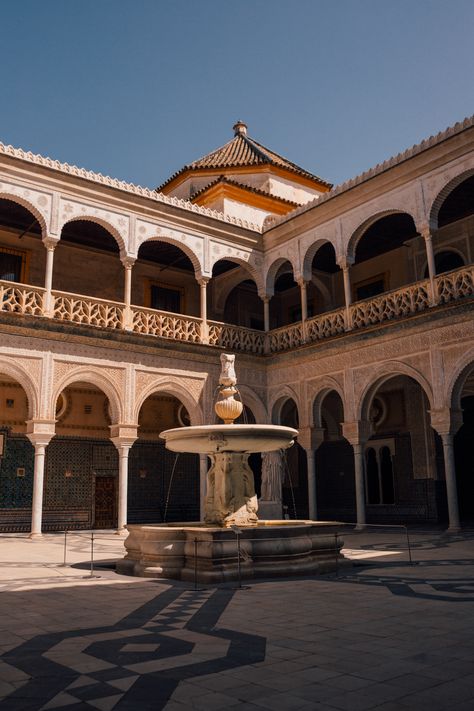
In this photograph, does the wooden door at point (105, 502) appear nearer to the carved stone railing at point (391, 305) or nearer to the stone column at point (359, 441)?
the stone column at point (359, 441)

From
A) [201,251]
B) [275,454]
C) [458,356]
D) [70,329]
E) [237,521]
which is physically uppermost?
[201,251]

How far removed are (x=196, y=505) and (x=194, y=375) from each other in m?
4.23

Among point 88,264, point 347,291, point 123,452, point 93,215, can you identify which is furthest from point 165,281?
point 123,452

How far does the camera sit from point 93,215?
13.4 metres

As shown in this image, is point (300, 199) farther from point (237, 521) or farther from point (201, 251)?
point (237, 521)

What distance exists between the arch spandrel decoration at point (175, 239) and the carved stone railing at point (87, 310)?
1.56 metres

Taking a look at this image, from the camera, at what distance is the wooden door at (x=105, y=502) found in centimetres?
1519

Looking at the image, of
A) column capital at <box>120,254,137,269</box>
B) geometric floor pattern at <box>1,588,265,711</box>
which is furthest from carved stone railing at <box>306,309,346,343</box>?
geometric floor pattern at <box>1,588,265,711</box>

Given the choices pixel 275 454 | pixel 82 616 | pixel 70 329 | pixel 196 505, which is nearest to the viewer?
pixel 82 616

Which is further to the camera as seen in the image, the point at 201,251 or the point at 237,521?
the point at 201,251

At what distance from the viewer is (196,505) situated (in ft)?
55.2

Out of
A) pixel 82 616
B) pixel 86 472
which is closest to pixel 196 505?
pixel 86 472

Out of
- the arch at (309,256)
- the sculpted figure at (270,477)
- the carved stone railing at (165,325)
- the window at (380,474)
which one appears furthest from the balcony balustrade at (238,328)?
the window at (380,474)

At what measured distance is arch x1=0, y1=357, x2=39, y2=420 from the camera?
1180 centimetres
